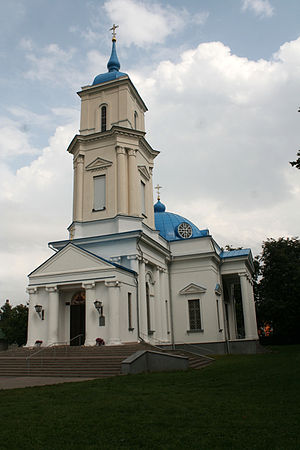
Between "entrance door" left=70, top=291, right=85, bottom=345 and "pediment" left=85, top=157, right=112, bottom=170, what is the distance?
875cm

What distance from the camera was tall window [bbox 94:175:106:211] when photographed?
27.0 metres

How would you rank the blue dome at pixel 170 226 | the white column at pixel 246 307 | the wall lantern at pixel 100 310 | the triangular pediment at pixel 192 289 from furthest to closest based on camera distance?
the blue dome at pixel 170 226, the white column at pixel 246 307, the triangular pediment at pixel 192 289, the wall lantern at pixel 100 310

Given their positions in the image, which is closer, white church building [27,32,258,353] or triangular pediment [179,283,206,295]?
white church building [27,32,258,353]

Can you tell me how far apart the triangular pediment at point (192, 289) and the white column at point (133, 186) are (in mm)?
7272

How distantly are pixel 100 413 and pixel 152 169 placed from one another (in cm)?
2439

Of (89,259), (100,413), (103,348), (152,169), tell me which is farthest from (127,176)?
(100,413)

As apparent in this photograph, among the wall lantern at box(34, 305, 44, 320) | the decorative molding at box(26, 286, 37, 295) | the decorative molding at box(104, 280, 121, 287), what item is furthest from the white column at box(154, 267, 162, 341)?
the decorative molding at box(26, 286, 37, 295)

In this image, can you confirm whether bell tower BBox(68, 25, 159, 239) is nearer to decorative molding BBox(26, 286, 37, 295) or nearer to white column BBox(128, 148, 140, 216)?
white column BBox(128, 148, 140, 216)

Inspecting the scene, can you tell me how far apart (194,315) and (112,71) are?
62.8ft

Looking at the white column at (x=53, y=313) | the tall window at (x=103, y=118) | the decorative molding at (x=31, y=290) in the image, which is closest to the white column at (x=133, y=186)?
the tall window at (x=103, y=118)

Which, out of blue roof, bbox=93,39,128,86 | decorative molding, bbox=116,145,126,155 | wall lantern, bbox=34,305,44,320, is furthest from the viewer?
blue roof, bbox=93,39,128,86

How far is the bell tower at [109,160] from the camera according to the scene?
26.5 metres

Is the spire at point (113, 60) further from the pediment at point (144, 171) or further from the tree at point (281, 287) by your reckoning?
the tree at point (281, 287)

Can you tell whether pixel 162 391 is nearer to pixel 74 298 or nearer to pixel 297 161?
pixel 297 161
